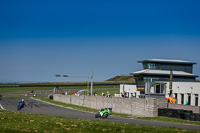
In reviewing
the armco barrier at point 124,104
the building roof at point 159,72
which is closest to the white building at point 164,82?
the building roof at point 159,72

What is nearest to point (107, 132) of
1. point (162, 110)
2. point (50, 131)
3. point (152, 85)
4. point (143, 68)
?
point (50, 131)

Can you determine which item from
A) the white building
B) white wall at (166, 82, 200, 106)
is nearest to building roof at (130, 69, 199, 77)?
the white building

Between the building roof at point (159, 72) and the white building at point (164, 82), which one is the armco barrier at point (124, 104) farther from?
the building roof at point (159, 72)

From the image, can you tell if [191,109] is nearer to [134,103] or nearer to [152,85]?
[134,103]

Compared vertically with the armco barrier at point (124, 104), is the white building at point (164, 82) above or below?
above

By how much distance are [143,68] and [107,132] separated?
7275 centimetres

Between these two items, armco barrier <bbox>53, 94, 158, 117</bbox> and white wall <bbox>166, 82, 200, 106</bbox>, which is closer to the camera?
armco barrier <bbox>53, 94, 158, 117</bbox>

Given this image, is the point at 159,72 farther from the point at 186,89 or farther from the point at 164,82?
the point at 186,89

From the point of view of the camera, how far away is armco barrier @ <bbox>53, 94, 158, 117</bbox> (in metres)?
41.4

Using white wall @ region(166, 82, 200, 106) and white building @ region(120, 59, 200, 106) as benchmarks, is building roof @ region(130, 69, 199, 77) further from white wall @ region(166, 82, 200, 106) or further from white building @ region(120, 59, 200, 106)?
white wall @ region(166, 82, 200, 106)

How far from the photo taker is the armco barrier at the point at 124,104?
41391mm

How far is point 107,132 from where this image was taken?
18.4m

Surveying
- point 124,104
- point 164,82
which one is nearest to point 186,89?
point 164,82

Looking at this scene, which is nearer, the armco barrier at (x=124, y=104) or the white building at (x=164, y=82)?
the armco barrier at (x=124, y=104)
